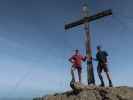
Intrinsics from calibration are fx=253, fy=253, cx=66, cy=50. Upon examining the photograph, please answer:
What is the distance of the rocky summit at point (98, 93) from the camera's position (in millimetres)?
17969

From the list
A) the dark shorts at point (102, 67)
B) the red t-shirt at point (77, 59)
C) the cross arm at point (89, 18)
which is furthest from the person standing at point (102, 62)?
the cross arm at point (89, 18)

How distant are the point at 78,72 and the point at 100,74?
175 cm

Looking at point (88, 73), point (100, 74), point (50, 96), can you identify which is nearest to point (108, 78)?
point (100, 74)

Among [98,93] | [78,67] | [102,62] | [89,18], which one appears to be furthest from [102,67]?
[89,18]

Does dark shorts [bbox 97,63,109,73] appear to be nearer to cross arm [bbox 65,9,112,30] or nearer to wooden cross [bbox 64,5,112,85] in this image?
wooden cross [bbox 64,5,112,85]

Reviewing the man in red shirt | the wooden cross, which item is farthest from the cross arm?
the man in red shirt

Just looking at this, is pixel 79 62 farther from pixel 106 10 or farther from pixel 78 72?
pixel 106 10

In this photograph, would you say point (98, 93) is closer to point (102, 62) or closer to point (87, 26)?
point (102, 62)

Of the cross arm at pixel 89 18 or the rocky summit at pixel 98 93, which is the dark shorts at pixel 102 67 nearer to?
the rocky summit at pixel 98 93

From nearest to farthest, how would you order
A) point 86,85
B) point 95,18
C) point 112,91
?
point 112,91, point 86,85, point 95,18

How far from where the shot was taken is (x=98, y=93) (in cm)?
1862

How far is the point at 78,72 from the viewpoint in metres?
20.2

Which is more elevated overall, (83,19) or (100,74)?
(83,19)

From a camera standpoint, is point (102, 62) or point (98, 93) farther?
point (102, 62)
